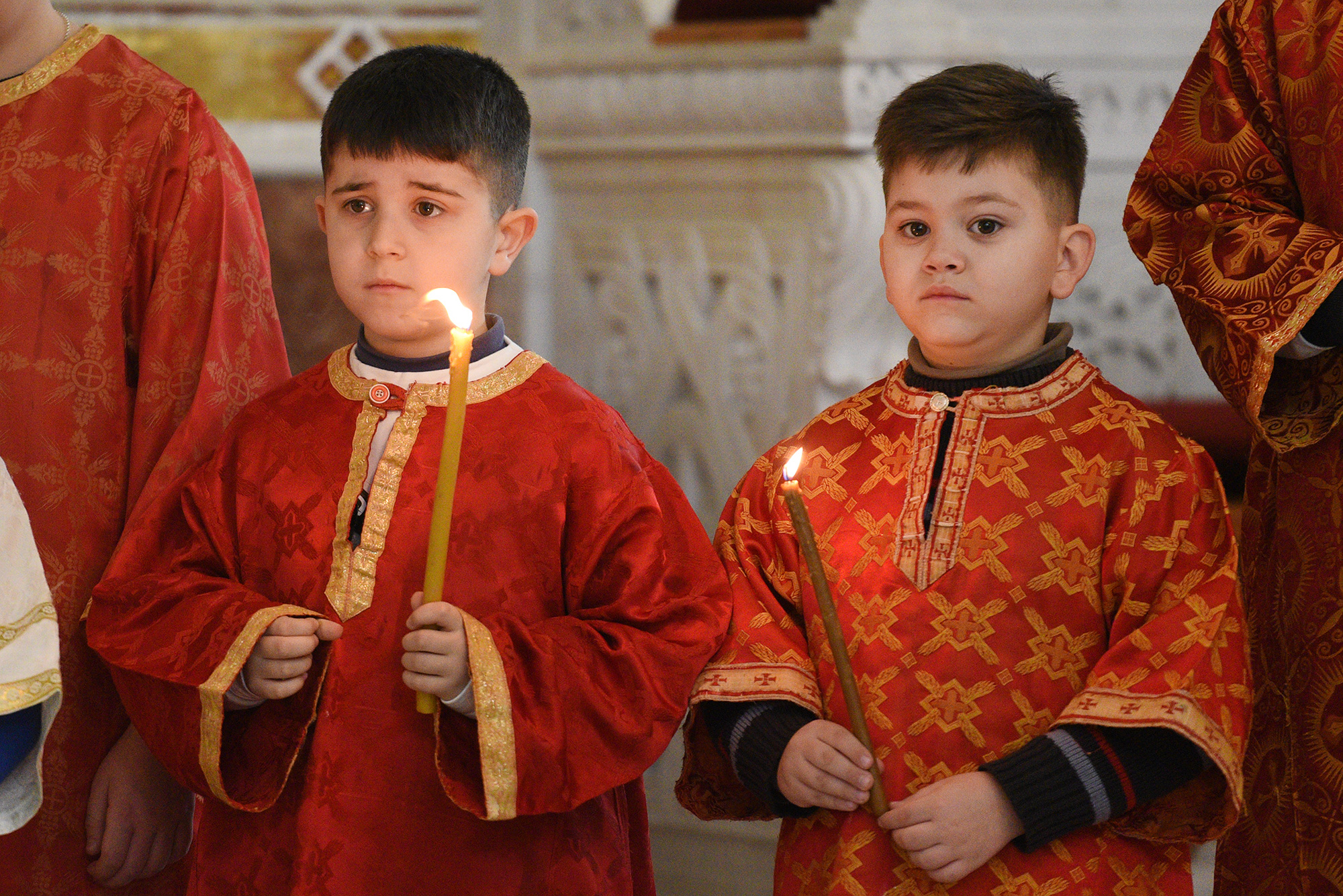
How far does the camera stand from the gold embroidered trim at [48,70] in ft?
6.10

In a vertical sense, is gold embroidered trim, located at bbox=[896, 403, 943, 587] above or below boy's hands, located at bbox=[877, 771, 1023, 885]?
above

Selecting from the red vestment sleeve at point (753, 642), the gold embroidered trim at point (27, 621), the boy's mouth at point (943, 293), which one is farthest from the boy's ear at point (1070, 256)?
the gold embroidered trim at point (27, 621)

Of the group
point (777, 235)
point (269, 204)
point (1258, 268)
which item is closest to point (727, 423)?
point (777, 235)

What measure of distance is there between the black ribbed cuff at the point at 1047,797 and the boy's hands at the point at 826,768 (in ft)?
0.46

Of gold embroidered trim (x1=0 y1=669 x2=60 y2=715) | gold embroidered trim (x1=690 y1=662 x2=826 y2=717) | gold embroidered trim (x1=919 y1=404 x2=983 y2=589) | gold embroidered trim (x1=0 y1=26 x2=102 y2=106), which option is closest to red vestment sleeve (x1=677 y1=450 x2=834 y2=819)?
gold embroidered trim (x1=690 y1=662 x2=826 y2=717)

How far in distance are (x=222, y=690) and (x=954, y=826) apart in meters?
0.75

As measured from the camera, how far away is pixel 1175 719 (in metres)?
1.44

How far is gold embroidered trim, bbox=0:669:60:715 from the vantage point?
3.91ft

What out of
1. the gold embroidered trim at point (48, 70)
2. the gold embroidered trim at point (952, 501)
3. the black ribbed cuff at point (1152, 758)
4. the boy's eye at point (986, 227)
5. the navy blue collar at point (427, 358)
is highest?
the gold embroidered trim at point (48, 70)

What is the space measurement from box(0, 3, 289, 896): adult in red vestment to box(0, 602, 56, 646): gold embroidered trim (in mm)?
515

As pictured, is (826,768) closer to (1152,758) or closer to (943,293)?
(1152,758)

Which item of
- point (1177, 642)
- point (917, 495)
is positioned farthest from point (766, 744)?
point (1177, 642)

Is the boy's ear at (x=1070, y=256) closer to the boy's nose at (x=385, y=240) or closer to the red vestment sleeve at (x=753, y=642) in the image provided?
the red vestment sleeve at (x=753, y=642)

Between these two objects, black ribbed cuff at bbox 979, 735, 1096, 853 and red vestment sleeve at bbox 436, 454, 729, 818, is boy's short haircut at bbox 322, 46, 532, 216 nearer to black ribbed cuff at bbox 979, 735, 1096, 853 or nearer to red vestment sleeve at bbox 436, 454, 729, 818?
red vestment sleeve at bbox 436, 454, 729, 818
